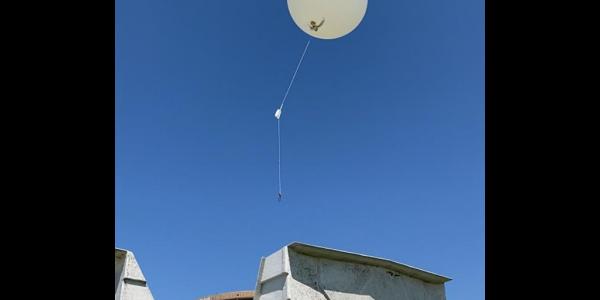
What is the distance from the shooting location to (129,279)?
8.88 ft

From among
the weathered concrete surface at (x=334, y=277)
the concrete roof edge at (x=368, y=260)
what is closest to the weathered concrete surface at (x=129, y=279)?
the weathered concrete surface at (x=334, y=277)

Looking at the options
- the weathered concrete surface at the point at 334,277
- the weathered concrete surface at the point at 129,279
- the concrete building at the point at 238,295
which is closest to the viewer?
the weathered concrete surface at the point at 129,279

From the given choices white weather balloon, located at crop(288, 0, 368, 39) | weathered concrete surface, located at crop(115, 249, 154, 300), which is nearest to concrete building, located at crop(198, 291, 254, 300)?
weathered concrete surface, located at crop(115, 249, 154, 300)

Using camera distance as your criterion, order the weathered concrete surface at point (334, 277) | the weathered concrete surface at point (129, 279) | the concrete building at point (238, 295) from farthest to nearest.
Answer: the concrete building at point (238, 295) < the weathered concrete surface at point (334, 277) < the weathered concrete surface at point (129, 279)

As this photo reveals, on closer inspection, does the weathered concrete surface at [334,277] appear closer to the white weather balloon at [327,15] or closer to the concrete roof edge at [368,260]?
the concrete roof edge at [368,260]

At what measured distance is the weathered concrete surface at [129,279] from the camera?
8.82 ft

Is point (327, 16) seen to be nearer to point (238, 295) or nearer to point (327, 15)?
point (327, 15)

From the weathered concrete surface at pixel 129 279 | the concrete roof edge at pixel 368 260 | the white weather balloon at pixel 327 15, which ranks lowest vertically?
the weathered concrete surface at pixel 129 279

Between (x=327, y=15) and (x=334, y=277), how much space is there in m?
2.00

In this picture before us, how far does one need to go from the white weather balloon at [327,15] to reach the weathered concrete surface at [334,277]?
1855mm

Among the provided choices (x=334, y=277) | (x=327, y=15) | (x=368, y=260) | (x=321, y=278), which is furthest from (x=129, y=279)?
(x=327, y=15)
